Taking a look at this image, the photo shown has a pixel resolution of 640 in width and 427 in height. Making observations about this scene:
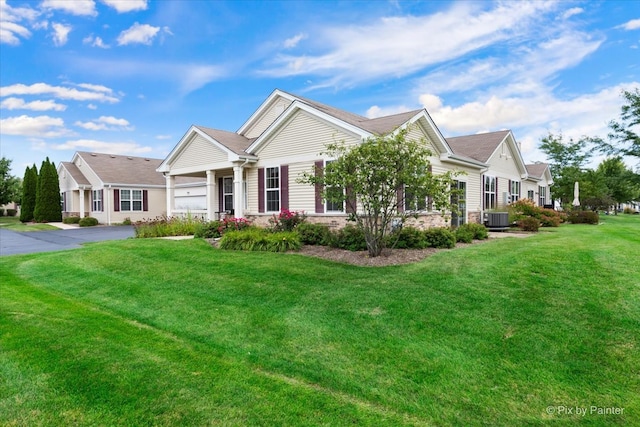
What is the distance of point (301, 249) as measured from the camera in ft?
36.0

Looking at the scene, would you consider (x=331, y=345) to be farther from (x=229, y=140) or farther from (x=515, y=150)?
(x=515, y=150)

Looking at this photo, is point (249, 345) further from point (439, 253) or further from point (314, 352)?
point (439, 253)

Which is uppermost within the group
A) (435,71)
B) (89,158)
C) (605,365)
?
(435,71)

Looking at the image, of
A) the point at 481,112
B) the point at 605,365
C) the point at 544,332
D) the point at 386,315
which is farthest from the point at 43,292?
the point at 481,112

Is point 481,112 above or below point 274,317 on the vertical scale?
above

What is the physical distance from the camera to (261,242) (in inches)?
434

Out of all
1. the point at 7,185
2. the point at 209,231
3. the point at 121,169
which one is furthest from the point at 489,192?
the point at 7,185

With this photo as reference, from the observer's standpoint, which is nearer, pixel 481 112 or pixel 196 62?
pixel 196 62

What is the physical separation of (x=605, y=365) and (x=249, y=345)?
4039 mm

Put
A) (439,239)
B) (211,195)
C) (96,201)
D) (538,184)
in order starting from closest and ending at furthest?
(439,239) → (211,195) → (96,201) → (538,184)

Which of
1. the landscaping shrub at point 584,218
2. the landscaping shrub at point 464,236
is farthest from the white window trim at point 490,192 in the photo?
the landscaping shrub at point 464,236

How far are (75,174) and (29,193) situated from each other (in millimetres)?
5216

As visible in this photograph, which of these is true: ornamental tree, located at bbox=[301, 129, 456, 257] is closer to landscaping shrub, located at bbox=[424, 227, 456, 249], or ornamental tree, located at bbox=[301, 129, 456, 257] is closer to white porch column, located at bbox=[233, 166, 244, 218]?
landscaping shrub, located at bbox=[424, 227, 456, 249]

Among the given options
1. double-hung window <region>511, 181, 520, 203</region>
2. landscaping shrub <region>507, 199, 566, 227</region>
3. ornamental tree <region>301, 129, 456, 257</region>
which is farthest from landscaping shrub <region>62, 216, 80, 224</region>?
double-hung window <region>511, 181, 520, 203</region>
